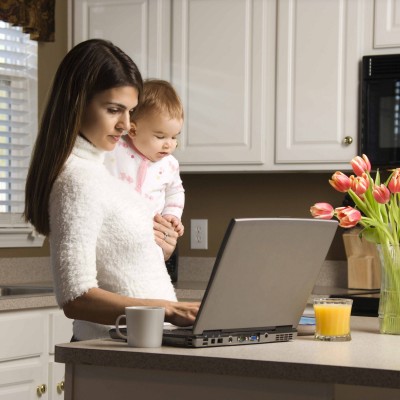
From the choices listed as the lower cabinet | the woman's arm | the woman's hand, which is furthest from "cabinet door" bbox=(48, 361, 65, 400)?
the woman's hand

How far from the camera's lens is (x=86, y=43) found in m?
1.98

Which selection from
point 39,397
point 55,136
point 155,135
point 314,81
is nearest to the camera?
point 55,136

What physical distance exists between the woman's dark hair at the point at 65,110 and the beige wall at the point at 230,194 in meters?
2.07

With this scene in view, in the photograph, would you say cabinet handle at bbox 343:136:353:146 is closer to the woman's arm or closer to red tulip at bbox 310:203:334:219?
red tulip at bbox 310:203:334:219

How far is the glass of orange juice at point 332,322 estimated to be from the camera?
1848mm

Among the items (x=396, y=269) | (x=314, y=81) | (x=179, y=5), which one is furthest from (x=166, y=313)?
(x=179, y=5)

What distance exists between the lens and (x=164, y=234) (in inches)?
93.6

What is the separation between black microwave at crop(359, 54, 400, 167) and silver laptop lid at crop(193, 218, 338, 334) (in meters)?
1.76

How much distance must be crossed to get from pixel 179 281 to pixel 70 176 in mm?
2209

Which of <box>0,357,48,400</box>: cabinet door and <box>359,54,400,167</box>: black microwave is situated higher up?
<box>359,54,400,167</box>: black microwave

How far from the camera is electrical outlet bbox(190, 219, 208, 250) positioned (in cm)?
417

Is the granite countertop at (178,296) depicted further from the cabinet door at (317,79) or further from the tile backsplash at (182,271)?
the cabinet door at (317,79)

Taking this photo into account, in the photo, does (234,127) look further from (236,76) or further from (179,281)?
(179,281)

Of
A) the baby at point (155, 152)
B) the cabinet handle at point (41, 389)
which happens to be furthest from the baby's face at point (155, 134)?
the cabinet handle at point (41, 389)
